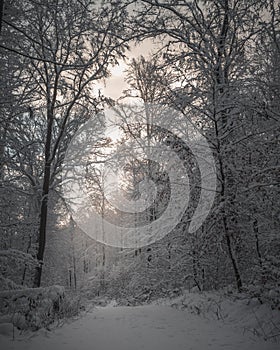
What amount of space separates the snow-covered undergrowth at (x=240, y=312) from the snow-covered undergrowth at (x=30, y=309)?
3.14m

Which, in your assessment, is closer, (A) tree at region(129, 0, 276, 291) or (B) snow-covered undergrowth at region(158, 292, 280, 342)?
(B) snow-covered undergrowth at region(158, 292, 280, 342)

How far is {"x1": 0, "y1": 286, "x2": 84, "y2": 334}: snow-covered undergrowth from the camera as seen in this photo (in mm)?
4328

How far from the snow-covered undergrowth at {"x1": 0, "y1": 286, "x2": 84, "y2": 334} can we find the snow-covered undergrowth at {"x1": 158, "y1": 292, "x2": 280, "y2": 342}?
3137 mm

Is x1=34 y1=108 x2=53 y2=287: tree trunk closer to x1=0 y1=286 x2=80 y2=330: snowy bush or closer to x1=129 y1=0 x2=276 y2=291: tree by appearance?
x1=0 y1=286 x2=80 y2=330: snowy bush

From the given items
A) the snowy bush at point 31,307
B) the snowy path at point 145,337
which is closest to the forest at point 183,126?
the snowy bush at point 31,307

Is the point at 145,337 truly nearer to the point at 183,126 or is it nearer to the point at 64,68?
the point at 183,126

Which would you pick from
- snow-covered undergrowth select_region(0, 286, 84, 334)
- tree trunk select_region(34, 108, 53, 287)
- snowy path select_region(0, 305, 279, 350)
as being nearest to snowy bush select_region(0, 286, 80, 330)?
snow-covered undergrowth select_region(0, 286, 84, 334)

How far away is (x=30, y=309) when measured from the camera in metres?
4.90

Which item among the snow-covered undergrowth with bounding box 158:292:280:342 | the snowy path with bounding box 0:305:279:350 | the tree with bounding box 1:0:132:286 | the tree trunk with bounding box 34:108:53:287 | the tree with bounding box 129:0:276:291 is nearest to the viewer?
the snowy path with bounding box 0:305:279:350

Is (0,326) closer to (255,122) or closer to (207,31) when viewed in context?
(255,122)

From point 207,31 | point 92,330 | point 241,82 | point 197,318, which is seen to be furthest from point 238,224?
point 207,31

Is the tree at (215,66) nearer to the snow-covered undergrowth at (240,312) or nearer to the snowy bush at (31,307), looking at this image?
the snow-covered undergrowth at (240,312)

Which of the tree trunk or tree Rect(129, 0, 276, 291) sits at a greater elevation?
tree Rect(129, 0, 276, 291)

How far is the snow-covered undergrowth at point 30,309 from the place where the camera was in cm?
433
